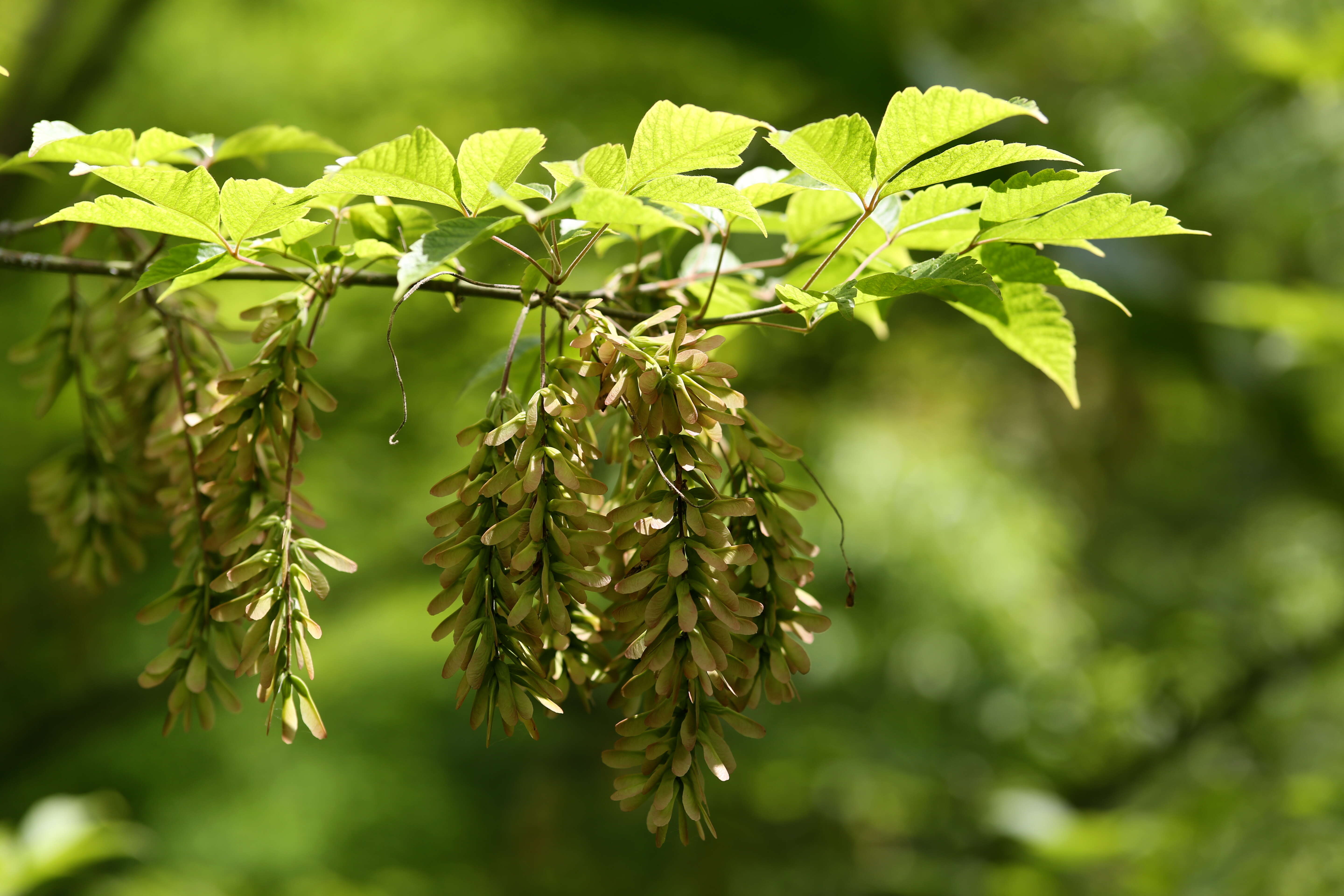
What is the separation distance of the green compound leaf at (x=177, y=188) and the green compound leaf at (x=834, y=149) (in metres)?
0.28

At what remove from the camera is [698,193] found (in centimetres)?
45

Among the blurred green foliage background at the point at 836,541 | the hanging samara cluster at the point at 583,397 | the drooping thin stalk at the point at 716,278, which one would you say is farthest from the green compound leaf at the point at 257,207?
the blurred green foliage background at the point at 836,541

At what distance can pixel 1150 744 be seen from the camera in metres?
3.04

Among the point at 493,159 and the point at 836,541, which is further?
the point at 836,541

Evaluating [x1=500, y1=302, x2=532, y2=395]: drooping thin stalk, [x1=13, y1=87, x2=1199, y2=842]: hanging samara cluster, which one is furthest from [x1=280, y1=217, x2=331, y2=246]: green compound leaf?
[x1=500, y1=302, x2=532, y2=395]: drooping thin stalk

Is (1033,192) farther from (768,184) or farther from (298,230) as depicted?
(298,230)

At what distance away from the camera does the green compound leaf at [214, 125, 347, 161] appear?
69 cm

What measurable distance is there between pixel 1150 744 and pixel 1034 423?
11.5 feet

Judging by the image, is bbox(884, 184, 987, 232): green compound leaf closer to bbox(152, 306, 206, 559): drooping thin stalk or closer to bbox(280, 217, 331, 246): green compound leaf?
bbox(280, 217, 331, 246): green compound leaf

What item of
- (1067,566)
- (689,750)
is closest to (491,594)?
(689,750)

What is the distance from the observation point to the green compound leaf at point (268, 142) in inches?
27.0

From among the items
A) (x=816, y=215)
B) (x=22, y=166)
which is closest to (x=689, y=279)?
(x=816, y=215)

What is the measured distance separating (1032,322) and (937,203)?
0.31 feet

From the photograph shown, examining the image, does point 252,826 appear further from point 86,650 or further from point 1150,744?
point 1150,744
